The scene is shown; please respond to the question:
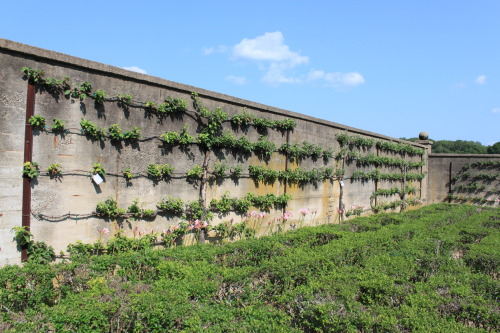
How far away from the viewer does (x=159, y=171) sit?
569 cm

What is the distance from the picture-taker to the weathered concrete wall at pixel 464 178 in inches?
556

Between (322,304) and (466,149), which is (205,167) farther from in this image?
(466,149)

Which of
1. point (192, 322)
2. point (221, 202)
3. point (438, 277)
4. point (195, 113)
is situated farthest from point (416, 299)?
point (195, 113)

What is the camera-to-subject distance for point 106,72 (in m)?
5.15

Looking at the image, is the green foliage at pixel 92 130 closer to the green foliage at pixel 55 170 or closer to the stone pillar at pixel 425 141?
the green foliage at pixel 55 170

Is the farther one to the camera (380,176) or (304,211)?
(380,176)

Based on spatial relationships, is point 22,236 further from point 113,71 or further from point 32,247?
point 113,71

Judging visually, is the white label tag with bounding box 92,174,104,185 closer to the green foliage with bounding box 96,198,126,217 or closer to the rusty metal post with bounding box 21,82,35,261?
the green foliage with bounding box 96,198,126,217

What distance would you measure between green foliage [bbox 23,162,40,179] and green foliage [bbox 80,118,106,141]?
0.77 metres

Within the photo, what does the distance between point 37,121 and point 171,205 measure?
2.29 m

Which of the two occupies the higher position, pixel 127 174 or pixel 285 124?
pixel 285 124

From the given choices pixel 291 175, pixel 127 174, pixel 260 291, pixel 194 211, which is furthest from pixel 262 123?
pixel 260 291

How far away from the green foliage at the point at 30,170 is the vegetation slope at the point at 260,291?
1.28 meters

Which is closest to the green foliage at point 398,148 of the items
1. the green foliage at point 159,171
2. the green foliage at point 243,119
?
the green foliage at point 243,119
